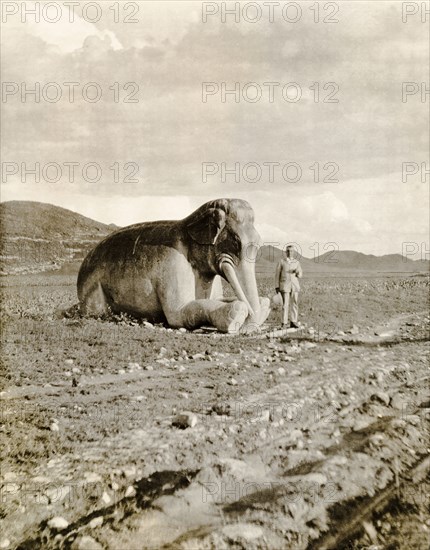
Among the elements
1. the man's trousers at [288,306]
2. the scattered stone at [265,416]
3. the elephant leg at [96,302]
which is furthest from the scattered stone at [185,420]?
the man's trousers at [288,306]

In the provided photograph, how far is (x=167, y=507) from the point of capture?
3.34 m

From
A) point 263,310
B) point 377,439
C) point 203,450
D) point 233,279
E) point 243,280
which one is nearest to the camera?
point 203,450

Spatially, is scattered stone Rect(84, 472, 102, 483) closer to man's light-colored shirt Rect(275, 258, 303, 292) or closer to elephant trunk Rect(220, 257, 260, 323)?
elephant trunk Rect(220, 257, 260, 323)

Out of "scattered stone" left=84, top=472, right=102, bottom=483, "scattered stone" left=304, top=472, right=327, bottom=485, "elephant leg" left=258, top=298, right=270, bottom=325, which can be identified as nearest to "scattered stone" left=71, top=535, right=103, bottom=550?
"scattered stone" left=84, top=472, right=102, bottom=483

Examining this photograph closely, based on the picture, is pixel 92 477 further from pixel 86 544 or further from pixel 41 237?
pixel 41 237

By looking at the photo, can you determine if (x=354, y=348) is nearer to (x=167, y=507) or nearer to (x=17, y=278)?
(x=167, y=507)

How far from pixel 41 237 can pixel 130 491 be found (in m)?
23.5

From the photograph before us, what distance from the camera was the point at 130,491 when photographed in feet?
11.4

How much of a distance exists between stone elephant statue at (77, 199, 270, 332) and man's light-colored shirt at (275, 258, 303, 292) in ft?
4.57

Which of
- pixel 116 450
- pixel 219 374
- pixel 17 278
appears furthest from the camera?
pixel 17 278

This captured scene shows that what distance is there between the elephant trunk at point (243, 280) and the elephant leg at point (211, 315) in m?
0.52

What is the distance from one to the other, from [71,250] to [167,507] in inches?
984

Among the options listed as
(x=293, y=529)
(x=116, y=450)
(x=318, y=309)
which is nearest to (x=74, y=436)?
(x=116, y=450)

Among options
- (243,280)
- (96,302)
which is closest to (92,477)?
(243,280)
